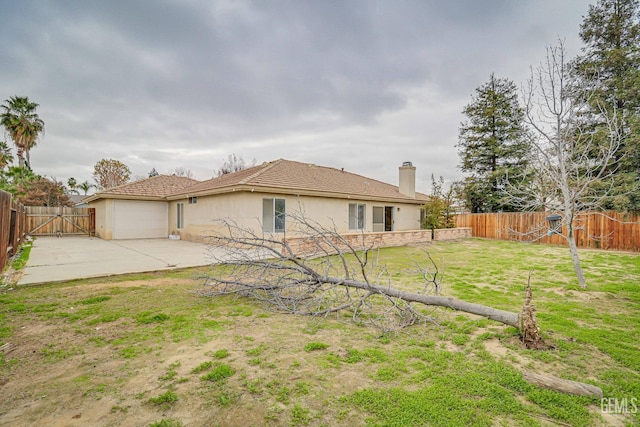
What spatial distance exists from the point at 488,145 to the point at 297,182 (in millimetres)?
14344

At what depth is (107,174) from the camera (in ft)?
125

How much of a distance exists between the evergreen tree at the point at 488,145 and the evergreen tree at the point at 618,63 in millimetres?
4765

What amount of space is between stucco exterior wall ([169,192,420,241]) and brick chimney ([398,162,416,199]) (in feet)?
4.57

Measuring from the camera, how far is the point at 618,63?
48.6 ft

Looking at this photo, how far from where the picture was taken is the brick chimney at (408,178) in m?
20.1

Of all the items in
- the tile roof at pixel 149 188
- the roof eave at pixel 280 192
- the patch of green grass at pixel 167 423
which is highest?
the tile roof at pixel 149 188

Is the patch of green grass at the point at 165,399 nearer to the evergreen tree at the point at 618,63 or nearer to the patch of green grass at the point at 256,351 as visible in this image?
the patch of green grass at the point at 256,351

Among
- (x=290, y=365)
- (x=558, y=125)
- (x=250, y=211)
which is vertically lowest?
(x=290, y=365)

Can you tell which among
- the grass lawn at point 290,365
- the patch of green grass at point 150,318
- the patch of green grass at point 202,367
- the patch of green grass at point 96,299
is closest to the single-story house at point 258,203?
the patch of green grass at point 96,299

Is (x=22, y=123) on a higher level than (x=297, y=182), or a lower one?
higher

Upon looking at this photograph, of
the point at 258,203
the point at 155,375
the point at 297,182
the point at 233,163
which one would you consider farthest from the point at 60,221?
the point at 155,375

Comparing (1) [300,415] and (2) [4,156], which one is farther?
(2) [4,156]

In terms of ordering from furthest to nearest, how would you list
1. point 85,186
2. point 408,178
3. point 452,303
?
point 85,186 → point 408,178 → point 452,303

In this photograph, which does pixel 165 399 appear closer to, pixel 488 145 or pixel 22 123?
pixel 488 145
